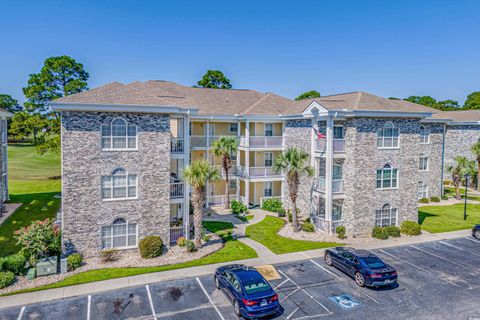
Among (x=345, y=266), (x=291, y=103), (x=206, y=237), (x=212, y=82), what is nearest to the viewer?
(x=345, y=266)

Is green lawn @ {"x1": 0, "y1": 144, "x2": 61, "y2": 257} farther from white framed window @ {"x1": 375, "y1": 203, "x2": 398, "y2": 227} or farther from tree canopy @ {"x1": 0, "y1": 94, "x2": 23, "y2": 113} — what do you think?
tree canopy @ {"x1": 0, "y1": 94, "x2": 23, "y2": 113}

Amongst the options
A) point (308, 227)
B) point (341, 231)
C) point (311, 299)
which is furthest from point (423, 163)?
point (311, 299)

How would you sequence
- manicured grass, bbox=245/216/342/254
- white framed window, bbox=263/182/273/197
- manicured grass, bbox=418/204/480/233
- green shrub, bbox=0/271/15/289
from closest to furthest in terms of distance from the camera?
1. green shrub, bbox=0/271/15/289
2. manicured grass, bbox=245/216/342/254
3. manicured grass, bbox=418/204/480/233
4. white framed window, bbox=263/182/273/197

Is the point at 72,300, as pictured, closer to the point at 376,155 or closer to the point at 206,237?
the point at 206,237

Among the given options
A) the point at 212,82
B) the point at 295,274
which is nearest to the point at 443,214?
the point at 295,274

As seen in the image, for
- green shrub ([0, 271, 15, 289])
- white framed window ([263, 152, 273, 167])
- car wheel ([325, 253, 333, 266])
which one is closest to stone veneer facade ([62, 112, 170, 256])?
green shrub ([0, 271, 15, 289])

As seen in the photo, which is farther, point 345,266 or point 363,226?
point 363,226

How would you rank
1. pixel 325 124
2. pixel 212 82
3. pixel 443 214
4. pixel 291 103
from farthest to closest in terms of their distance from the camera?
pixel 212 82, pixel 291 103, pixel 443 214, pixel 325 124

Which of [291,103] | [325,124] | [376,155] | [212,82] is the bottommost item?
[376,155]
